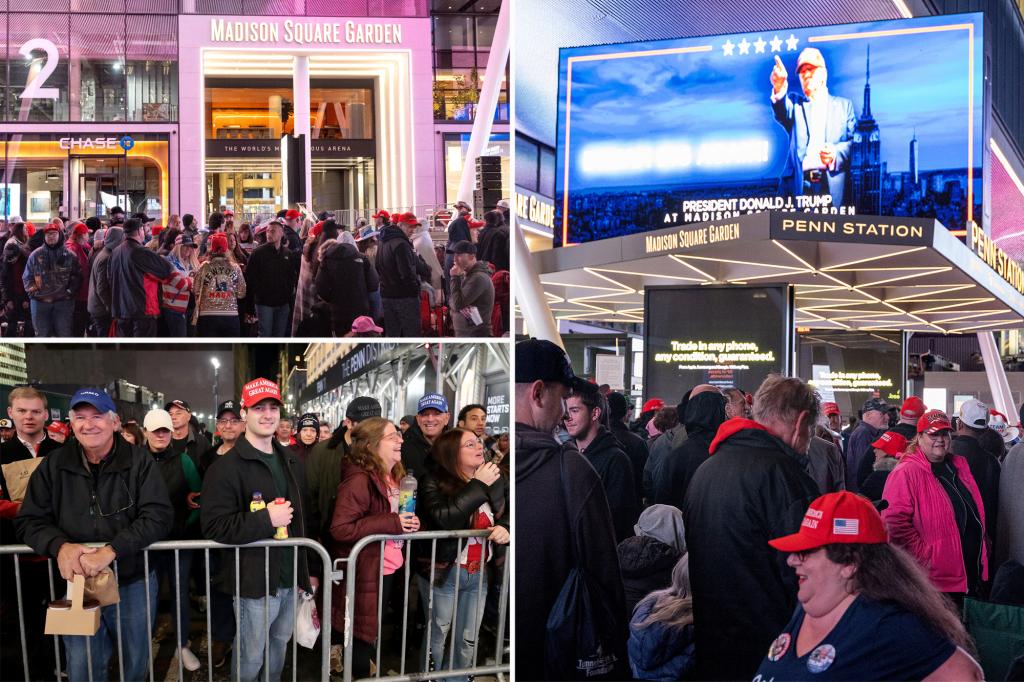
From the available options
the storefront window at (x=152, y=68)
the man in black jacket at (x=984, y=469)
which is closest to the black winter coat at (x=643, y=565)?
the man in black jacket at (x=984, y=469)

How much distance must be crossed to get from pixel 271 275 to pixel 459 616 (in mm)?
1815

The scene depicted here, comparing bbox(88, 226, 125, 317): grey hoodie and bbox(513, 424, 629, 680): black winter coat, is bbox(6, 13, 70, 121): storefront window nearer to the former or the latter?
bbox(88, 226, 125, 317): grey hoodie

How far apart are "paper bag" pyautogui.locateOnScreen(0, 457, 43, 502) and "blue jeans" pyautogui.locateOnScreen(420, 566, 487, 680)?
142 centimetres

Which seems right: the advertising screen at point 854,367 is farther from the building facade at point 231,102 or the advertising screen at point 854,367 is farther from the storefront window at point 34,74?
the storefront window at point 34,74

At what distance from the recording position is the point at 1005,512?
13.2ft

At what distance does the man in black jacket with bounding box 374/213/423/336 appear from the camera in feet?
15.3

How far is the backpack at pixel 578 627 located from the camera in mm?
2941

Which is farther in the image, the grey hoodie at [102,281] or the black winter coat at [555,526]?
the grey hoodie at [102,281]

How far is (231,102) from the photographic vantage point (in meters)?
4.15

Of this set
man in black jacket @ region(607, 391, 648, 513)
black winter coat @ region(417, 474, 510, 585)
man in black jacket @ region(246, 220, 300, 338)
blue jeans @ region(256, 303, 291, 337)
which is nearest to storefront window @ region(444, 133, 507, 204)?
man in black jacket @ region(246, 220, 300, 338)

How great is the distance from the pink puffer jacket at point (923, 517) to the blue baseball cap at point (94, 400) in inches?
106

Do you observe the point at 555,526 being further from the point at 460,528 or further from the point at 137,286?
the point at 137,286

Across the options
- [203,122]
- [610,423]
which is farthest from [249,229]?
[610,423]

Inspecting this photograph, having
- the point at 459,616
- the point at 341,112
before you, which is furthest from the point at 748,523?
the point at 341,112
